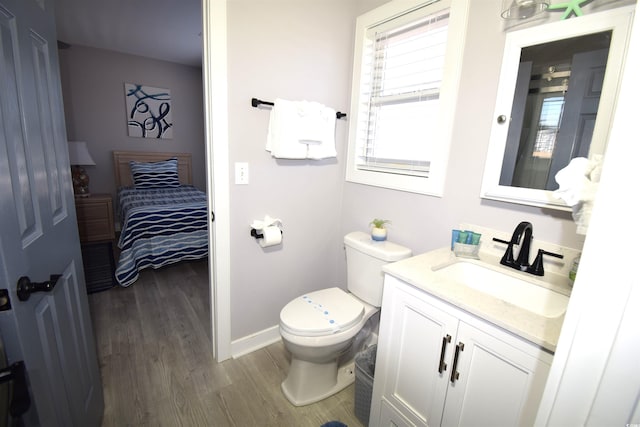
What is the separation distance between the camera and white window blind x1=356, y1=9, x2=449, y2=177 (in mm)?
1502

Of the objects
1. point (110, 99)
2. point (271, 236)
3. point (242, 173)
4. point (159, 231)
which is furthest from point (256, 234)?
point (110, 99)

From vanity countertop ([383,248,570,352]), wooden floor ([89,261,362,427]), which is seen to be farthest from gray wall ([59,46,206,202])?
vanity countertop ([383,248,570,352])

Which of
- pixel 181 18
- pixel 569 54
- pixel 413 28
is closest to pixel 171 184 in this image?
pixel 181 18

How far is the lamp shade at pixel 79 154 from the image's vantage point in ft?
12.0

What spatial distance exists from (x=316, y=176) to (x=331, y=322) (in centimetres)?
95

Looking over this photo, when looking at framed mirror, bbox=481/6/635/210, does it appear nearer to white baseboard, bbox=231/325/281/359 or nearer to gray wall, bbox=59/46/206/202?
white baseboard, bbox=231/325/281/359

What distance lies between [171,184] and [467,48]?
4090mm

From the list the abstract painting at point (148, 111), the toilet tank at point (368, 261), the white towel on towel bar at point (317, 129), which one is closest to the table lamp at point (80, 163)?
the abstract painting at point (148, 111)

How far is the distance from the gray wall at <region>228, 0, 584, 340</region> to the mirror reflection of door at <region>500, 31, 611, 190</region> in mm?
113

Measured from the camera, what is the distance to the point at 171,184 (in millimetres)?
4238

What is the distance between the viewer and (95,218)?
12.2 feet

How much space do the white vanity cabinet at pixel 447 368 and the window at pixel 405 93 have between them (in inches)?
27.8

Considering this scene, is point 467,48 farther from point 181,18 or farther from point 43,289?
point 181,18

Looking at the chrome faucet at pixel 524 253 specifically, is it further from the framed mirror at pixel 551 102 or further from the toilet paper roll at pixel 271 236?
the toilet paper roll at pixel 271 236
